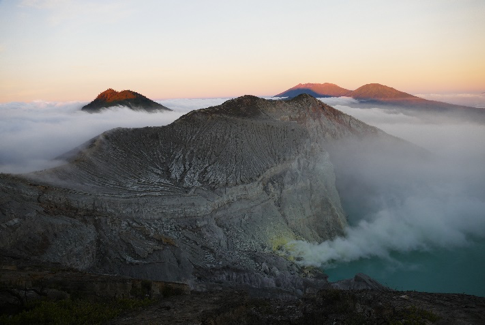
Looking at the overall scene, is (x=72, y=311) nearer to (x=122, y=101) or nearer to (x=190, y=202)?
(x=190, y=202)

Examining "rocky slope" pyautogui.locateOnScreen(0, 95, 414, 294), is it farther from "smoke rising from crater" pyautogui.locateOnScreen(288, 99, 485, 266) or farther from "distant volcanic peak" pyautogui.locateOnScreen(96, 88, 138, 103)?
"distant volcanic peak" pyautogui.locateOnScreen(96, 88, 138, 103)

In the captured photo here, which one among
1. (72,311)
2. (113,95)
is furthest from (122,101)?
(72,311)

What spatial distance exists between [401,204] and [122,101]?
84.9 meters

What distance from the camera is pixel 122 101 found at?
109312 millimetres

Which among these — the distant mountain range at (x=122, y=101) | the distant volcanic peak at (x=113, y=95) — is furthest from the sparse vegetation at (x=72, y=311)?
the distant volcanic peak at (x=113, y=95)

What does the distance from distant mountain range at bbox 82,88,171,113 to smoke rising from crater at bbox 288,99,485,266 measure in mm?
69151

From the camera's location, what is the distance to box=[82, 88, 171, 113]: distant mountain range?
10806cm

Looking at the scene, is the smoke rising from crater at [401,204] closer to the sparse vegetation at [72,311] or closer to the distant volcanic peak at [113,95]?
the sparse vegetation at [72,311]

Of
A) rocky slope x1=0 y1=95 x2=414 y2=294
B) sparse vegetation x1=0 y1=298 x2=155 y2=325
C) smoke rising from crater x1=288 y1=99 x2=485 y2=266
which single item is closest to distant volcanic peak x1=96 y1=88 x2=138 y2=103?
rocky slope x1=0 y1=95 x2=414 y2=294

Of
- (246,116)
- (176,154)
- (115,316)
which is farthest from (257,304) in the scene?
(246,116)

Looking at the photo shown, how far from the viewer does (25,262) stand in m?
17.5

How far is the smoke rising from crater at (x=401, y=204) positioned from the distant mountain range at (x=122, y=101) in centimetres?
6915

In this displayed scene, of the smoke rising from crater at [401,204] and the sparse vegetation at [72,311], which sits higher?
the sparse vegetation at [72,311]

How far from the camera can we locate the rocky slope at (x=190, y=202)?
24.7m
